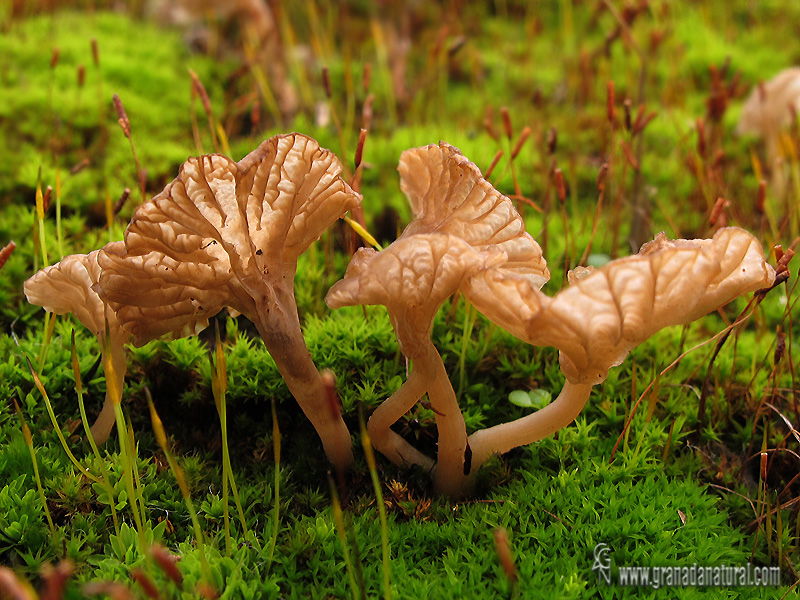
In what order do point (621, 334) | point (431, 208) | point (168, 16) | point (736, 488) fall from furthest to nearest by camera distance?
1. point (168, 16)
2. point (736, 488)
3. point (431, 208)
4. point (621, 334)

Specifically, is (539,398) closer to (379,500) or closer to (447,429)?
(447,429)

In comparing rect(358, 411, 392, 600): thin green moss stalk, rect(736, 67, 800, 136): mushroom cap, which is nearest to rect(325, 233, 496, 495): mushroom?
rect(358, 411, 392, 600): thin green moss stalk

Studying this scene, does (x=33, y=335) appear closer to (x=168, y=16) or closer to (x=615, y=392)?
(x=615, y=392)

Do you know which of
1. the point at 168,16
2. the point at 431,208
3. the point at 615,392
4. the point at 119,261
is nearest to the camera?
the point at 119,261

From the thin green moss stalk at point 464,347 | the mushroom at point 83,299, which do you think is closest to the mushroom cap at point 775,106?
the thin green moss stalk at point 464,347


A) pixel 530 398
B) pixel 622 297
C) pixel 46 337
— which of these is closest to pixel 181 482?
pixel 46 337

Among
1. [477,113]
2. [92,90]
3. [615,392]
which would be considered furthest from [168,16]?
[615,392]
